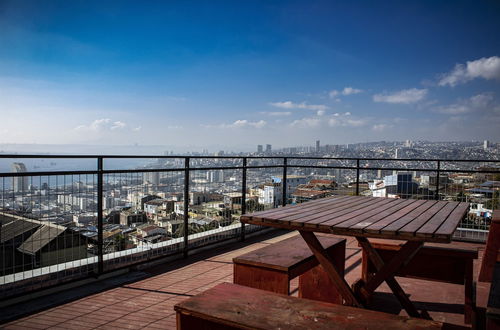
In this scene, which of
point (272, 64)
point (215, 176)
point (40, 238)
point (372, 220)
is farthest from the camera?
point (272, 64)

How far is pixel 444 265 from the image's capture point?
119 inches

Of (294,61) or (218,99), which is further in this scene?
(218,99)

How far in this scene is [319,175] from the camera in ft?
23.1

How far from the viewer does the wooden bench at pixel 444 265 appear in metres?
2.83

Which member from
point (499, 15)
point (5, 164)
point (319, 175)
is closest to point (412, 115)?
point (499, 15)

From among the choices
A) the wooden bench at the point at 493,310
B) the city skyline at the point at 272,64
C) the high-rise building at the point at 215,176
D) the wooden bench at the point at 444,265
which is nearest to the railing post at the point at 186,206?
the high-rise building at the point at 215,176

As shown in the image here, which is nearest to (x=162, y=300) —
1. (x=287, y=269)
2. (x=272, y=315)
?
(x=287, y=269)

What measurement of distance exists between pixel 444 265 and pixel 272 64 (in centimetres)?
2409

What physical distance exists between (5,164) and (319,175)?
538cm

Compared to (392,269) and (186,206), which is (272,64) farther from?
(392,269)

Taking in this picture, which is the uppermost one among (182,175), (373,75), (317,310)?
(373,75)

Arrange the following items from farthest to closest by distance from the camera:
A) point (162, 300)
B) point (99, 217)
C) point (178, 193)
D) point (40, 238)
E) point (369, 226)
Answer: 1. point (178, 193)
2. point (99, 217)
3. point (162, 300)
4. point (40, 238)
5. point (369, 226)

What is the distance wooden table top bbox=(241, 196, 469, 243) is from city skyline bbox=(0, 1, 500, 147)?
1308cm

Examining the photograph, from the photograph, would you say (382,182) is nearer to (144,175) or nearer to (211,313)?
(144,175)
